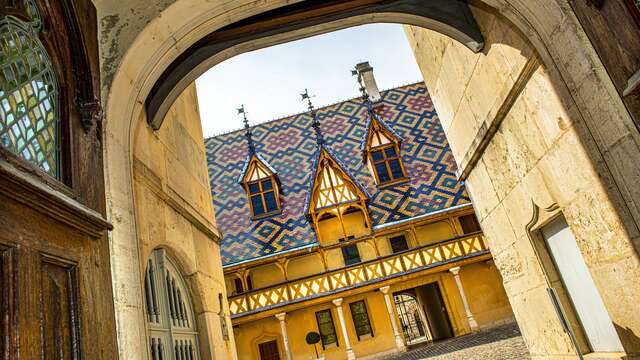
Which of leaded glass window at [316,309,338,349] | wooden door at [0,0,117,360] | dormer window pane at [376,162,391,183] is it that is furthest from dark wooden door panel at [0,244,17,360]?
dormer window pane at [376,162,391,183]

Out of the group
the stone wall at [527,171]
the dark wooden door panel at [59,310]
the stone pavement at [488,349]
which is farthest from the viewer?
the stone pavement at [488,349]

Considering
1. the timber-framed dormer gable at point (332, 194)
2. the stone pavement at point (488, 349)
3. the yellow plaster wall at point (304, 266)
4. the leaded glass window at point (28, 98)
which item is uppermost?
the timber-framed dormer gable at point (332, 194)

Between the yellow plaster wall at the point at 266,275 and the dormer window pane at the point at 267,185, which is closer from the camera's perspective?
the yellow plaster wall at the point at 266,275

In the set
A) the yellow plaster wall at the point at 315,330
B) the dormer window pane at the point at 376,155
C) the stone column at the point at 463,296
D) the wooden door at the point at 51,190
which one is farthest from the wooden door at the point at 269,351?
the wooden door at the point at 51,190

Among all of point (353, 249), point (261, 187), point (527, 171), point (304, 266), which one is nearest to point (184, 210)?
point (527, 171)

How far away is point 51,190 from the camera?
6.22 ft

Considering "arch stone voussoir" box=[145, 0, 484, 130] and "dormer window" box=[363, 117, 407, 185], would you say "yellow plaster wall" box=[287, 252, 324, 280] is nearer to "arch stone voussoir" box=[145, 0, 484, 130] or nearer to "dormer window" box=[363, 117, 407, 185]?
"dormer window" box=[363, 117, 407, 185]

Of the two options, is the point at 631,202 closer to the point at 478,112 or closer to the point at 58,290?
the point at 478,112

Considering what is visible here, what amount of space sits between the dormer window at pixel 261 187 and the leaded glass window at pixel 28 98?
1577 cm

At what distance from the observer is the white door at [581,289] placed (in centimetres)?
404

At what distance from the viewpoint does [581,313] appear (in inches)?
174

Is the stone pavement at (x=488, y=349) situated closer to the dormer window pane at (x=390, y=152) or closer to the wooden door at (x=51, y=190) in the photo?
the dormer window pane at (x=390, y=152)

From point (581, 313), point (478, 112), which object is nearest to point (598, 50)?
point (478, 112)

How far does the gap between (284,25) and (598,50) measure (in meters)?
2.80
